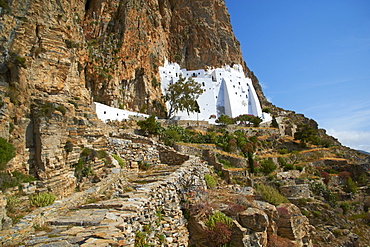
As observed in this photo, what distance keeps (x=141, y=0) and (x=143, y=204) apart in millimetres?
39566

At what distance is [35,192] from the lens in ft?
18.7

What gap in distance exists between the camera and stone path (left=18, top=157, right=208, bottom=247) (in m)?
3.22

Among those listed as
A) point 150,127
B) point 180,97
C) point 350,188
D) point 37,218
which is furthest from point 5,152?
point 180,97

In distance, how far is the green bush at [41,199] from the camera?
5301 mm

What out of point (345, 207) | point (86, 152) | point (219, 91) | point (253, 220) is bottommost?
point (345, 207)

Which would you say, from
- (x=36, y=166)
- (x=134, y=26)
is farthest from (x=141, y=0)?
(x=36, y=166)

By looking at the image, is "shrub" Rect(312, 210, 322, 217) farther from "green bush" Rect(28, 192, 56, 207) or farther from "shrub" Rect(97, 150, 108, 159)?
"green bush" Rect(28, 192, 56, 207)

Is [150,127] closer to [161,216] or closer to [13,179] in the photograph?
[13,179]

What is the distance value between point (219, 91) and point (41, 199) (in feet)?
132

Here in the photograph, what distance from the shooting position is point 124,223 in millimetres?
3768

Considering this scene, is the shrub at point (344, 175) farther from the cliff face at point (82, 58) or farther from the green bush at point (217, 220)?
the cliff face at point (82, 58)

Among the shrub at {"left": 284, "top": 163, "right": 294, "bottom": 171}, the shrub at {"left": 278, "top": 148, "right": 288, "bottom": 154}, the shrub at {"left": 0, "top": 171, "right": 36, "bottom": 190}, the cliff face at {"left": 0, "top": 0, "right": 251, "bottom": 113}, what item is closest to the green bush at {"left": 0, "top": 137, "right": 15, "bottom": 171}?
the shrub at {"left": 0, "top": 171, "right": 36, "bottom": 190}

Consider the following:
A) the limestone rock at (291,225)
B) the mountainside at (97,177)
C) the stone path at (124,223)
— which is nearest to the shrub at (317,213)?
the mountainside at (97,177)

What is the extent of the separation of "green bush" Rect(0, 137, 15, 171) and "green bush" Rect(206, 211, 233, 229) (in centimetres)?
498
